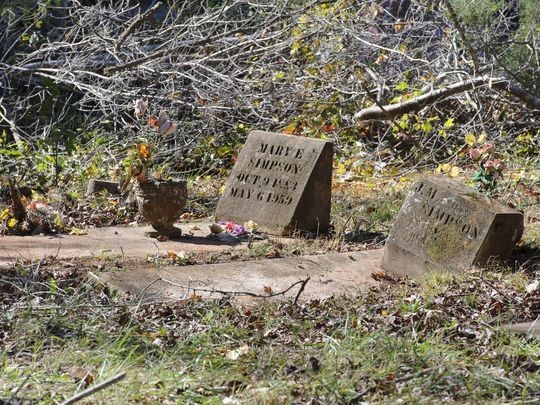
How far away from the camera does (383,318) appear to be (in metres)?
5.69

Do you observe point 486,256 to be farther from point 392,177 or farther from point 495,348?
point 392,177

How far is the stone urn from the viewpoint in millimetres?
7863

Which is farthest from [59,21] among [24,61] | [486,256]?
[486,256]

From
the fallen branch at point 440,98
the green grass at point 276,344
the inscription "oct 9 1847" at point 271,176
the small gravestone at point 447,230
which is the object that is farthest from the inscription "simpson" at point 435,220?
the fallen branch at point 440,98

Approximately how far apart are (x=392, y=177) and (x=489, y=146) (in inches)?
102

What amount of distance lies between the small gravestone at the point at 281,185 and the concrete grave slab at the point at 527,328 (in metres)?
2.91

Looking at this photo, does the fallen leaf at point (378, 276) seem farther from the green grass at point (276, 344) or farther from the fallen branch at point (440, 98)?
the fallen branch at point (440, 98)

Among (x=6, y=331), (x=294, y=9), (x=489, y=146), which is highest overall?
(x=294, y=9)

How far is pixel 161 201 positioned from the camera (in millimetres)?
7867

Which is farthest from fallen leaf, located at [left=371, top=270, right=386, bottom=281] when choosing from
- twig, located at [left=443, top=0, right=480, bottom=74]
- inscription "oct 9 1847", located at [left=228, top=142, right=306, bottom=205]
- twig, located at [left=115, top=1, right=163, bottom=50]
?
twig, located at [left=115, top=1, right=163, bottom=50]

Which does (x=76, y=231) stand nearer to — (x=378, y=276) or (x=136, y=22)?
(x=378, y=276)

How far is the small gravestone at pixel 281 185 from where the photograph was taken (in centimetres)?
830

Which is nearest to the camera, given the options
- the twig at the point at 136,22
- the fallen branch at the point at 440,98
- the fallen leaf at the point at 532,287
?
the fallen leaf at the point at 532,287

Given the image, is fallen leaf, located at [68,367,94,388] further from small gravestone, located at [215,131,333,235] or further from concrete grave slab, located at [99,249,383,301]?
small gravestone, located at [215,131,333,235]
